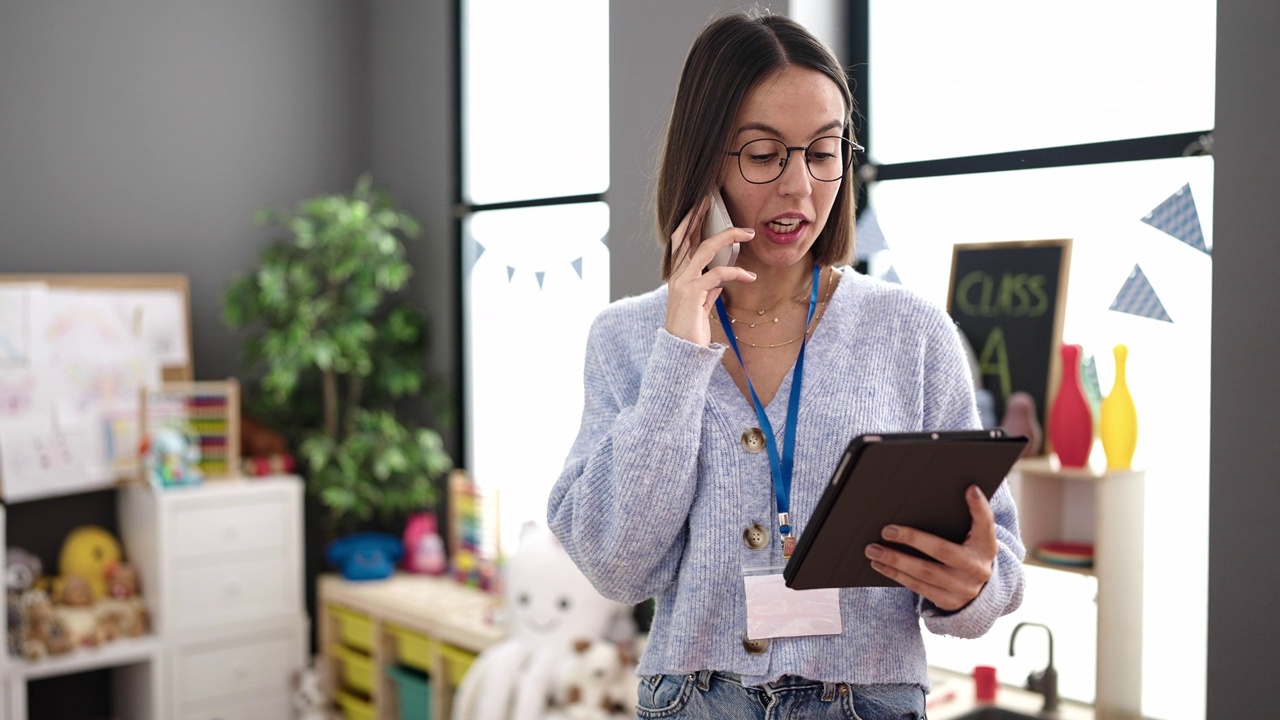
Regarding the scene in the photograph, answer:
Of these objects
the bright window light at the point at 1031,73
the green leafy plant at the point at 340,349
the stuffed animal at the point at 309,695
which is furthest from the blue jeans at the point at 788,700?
the stuffed animal at the point at 309,695

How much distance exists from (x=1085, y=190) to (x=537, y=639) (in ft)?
5.40

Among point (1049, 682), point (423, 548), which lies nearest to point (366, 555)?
point (423, 548)

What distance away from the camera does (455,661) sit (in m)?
3.09

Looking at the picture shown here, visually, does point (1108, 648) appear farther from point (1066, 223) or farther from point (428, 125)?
point (428, 125)

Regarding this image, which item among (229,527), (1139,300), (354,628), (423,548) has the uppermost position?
(1139,300)

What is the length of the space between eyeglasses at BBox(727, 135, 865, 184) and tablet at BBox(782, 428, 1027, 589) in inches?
13.8

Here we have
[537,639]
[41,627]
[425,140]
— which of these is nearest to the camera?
[537,639]

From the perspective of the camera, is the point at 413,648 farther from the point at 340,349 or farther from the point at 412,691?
the point at 340,349

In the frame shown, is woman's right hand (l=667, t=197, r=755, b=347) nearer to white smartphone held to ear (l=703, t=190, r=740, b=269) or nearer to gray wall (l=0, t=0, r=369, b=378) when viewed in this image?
white smartphone held to ear (l=703, t=190, r=740, b=269)

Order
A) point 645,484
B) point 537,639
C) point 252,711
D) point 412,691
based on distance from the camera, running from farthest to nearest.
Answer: point 252,711 → point 412,691 → point 537,639 → point 645,484

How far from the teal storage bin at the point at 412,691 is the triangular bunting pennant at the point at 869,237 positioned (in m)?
1.79

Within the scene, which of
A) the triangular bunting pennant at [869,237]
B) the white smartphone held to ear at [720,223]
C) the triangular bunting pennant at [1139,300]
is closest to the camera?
the white smartphone held to ear at [720,223]

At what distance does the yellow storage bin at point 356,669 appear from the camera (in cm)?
346

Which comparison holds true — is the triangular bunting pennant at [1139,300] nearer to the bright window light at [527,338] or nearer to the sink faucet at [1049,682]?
the sink faucet at [1049,682]
